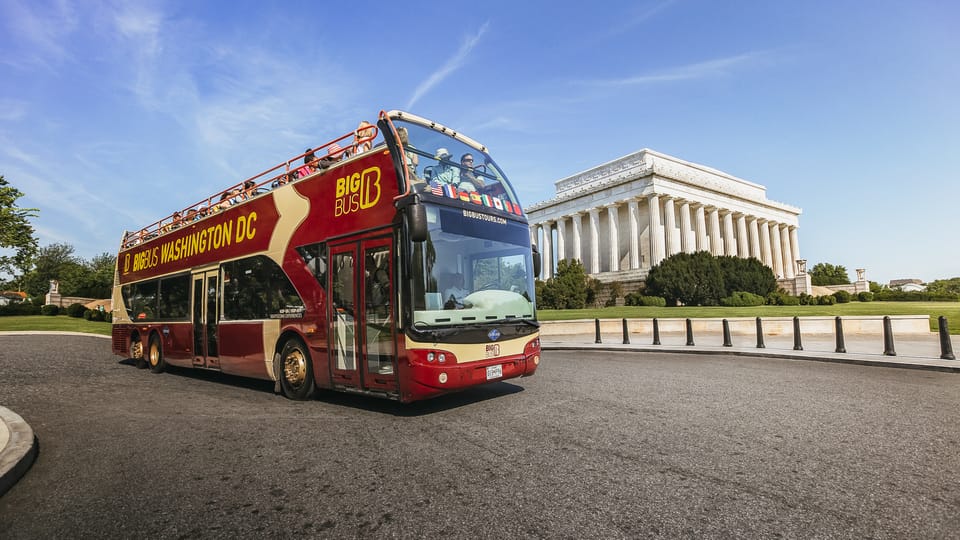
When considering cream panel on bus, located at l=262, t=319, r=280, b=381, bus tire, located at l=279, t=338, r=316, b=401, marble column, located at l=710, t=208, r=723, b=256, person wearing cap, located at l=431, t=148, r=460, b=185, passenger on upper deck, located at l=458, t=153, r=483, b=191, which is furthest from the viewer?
marble column, located at l=710, t=208, r=723, b=256

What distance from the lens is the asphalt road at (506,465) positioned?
3.14m

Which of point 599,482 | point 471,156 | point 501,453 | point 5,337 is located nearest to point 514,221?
point 471,156

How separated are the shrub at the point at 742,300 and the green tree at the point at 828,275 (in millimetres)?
48668

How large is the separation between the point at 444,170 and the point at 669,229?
53.9 meters

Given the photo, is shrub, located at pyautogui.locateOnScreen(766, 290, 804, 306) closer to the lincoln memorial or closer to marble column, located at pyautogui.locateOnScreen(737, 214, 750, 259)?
the lincoln memorial

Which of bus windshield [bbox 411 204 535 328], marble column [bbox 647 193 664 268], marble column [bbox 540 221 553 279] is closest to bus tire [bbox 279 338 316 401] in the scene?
bus windshield [bbox 411 204 535 328]

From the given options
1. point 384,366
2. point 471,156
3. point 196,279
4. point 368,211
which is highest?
point 471,156

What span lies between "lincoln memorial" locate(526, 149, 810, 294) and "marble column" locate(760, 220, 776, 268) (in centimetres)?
14

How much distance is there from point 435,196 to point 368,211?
3.43 feet

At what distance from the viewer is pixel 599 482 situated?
3770 mm

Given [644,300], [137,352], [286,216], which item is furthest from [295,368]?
[644,300]

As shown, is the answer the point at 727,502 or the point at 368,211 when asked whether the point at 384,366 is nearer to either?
the point at 368,211

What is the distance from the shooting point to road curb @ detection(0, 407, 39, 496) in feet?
13.3

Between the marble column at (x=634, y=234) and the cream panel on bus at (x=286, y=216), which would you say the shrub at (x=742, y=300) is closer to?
the marble column at (x=634, y=234)
